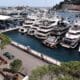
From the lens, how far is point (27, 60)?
37625 mm

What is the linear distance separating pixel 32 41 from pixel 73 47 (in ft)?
43.1

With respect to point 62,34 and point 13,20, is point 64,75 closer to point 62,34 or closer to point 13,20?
point 62,34

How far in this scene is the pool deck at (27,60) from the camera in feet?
110

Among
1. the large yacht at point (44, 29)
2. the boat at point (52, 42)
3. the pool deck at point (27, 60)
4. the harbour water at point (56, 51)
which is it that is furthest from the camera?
the large yacht at point (44, 29)

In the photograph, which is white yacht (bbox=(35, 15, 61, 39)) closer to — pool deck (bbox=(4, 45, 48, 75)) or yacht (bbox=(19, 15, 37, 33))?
yacht (bbox=(19, 15, 37, 33))

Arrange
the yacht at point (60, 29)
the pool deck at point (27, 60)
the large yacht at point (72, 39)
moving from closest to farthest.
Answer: the pool deck at point (27, 60), the large yacht at point (72, 39), the yacht at point (60, 29)

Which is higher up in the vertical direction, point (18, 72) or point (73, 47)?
point (18, 72)

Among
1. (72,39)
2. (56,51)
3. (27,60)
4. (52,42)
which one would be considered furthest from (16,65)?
(72,39)

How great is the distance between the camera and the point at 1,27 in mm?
80438

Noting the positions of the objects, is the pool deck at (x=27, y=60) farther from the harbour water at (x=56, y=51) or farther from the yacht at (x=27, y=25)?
the yacht at (x=27, y=25)

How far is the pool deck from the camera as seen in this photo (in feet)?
110

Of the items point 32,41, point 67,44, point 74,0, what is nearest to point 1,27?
point 32,41

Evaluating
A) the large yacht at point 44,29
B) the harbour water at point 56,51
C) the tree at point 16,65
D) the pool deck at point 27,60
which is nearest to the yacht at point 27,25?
the large yacht at point 44,29

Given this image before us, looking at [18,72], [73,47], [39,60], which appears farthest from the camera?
[73,47]
